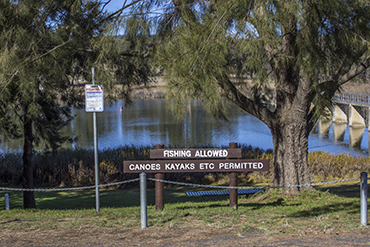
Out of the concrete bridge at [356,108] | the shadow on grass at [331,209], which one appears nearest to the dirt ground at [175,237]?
the shadow on grass at [331,209]

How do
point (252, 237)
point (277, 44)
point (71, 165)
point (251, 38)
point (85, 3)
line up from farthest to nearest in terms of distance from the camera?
point (71, 165) → point (85, 3) → point (277, 44) → point (251, 38) → point (252, 237)

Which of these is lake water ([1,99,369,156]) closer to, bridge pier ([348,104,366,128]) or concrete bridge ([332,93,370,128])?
concrete bridge ([332,93,370,128])

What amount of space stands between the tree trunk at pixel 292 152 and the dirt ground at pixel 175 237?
3409 millimetres

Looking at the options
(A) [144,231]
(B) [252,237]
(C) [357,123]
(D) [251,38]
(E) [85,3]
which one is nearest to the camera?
(B) [252,237]

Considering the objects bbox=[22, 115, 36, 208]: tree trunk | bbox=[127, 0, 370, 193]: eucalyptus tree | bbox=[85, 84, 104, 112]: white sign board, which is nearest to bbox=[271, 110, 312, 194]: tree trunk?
bbox=[127, 0, 370, 193]: eucalyptus tree

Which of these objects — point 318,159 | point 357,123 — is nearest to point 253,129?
point 357,123

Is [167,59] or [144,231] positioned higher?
[167,59]

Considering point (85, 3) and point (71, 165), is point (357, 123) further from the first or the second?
point (85, 3)

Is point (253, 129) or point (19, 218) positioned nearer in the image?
point (19, 218)

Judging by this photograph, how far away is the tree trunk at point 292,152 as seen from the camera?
838cm

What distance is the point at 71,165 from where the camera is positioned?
13602 millimetres

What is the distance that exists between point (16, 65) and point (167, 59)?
8.89 feet

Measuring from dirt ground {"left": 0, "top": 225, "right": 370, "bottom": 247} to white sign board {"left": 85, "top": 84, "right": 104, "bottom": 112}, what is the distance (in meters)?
2.52

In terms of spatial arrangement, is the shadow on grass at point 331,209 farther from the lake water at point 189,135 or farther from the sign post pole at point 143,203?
the lake water at point 189,135
